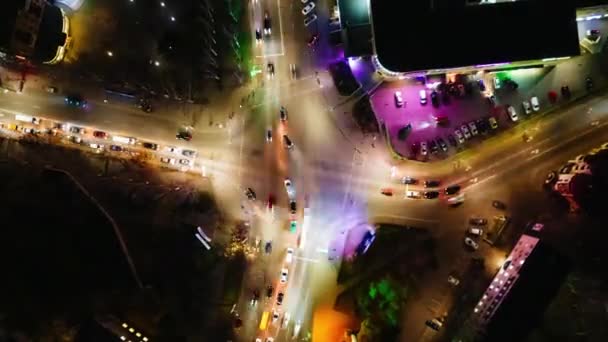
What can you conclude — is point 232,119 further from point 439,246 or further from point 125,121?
point 439,246

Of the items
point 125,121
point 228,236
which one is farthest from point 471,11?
point 125,121

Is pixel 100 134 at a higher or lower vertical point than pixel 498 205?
higher

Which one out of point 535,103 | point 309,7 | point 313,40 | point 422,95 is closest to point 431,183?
point 422,95

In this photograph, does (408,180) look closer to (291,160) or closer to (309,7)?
(291,160)

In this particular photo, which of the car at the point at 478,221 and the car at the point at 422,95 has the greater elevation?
the car at the point at 422,95

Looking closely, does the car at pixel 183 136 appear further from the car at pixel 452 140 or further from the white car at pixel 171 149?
the car at pixel 452 140

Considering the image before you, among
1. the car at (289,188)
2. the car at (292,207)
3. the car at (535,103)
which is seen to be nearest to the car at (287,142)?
the car at (289,188)
